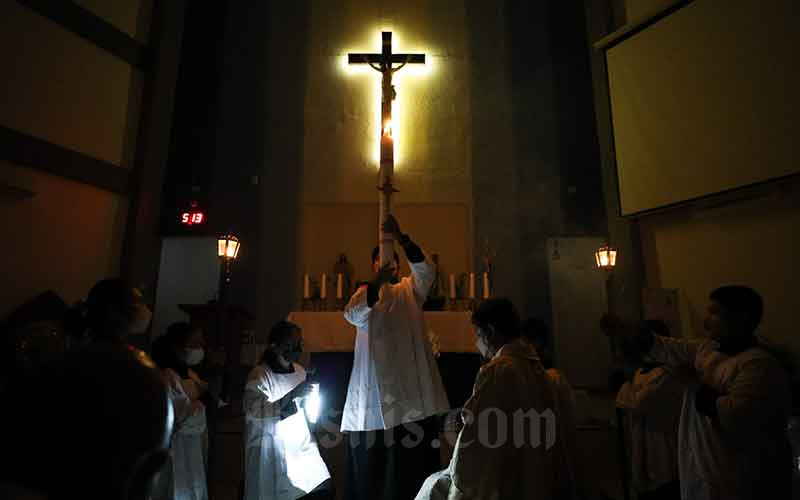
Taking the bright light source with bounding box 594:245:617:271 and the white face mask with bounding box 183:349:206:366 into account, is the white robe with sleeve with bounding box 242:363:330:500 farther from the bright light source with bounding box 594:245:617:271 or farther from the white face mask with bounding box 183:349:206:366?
the bright light source with bounding box 594:245:617:271

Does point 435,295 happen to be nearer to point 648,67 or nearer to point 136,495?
point 648,67

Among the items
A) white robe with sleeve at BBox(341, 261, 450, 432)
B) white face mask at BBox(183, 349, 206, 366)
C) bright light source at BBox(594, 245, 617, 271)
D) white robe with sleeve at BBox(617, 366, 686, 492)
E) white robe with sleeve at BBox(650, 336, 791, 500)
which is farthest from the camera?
bright light source at BBox(594, 245, 617, 271)

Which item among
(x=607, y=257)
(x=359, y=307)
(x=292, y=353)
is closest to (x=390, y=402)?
(x=359, y=307)

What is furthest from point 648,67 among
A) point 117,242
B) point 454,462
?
point 117,242

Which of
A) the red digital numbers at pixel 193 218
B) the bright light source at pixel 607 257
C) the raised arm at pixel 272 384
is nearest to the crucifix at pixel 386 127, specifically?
the raised arm at pixel 272 384

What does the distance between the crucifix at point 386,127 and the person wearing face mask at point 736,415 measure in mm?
1961

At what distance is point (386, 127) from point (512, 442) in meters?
3.49

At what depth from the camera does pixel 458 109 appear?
689 centimetres

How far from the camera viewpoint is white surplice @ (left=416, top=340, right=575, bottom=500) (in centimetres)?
188

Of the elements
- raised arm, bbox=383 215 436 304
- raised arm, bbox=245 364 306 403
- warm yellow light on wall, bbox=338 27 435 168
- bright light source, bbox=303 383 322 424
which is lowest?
bright light source, bbox=303 383 322 424

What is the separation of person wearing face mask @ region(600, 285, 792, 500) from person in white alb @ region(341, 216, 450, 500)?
1.40 meters

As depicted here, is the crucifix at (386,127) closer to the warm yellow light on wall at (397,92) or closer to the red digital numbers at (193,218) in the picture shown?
the warm yellow light on wall at (397,92)

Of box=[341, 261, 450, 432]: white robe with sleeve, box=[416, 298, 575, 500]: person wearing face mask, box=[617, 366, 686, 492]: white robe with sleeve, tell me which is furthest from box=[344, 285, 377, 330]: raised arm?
box=[617, 366, 686, 492]: white robe with sleeve

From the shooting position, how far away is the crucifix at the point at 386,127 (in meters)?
3.49
